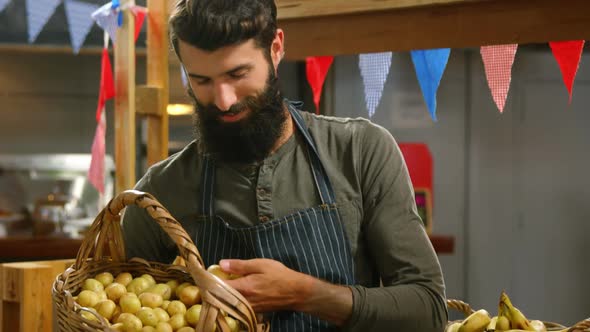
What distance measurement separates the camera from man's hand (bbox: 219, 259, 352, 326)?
130 cm

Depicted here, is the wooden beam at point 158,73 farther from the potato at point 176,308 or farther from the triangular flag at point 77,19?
the potato at point 176,308

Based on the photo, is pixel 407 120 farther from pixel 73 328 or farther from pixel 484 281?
pixel 73 328

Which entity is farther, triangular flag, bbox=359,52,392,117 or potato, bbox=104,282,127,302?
triangular flag, bbox=359,52,392,117

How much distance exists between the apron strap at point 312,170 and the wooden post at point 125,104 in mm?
919

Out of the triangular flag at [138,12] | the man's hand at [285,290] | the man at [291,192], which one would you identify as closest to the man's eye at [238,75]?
the man at [291,192]

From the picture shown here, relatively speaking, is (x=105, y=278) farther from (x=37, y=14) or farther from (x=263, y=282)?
(x=37, y=14)

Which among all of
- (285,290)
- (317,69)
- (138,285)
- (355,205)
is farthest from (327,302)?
(317,69)

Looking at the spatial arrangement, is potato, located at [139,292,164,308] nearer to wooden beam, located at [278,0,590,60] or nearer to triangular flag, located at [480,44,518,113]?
wooden beam, located at [278,0,590,60]

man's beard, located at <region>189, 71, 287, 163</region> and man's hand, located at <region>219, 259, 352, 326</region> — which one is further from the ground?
man's beard, located at <region>189, 71, 287, 163</region>

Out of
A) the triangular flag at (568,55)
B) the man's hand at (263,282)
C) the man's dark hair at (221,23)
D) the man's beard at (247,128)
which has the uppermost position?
the man's dark hair at (221,23)

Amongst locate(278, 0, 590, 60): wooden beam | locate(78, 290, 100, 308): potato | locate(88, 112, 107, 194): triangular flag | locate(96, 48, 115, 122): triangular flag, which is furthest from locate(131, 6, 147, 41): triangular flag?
locate(78, 290, 100, 308): potato

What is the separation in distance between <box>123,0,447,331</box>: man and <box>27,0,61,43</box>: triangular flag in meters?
1.68

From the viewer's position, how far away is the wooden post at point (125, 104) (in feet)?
8.20

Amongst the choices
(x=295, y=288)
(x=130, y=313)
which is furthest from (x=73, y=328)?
(x=295, y=288)
